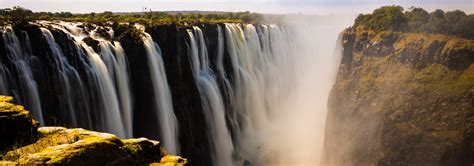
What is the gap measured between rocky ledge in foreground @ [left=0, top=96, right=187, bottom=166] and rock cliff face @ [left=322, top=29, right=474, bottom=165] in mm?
30956

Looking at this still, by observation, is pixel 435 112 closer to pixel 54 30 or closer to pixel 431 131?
pixel 431 131

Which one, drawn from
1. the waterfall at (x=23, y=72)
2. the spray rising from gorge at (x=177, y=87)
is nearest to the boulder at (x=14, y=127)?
the spray rising from gorge at (x=177, y=87)

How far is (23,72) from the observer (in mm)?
20828

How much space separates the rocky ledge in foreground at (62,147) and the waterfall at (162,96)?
19.2 meters

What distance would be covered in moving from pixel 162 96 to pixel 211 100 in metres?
7.52

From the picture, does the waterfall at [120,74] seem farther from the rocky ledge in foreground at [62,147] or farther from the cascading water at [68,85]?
the rocky ledge in foreground at [62,147]

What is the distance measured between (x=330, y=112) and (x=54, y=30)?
119ft

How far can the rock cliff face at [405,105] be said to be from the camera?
114 feet

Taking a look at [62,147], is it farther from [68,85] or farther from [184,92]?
[184,92]

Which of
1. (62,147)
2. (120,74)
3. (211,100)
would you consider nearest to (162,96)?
(120,74)

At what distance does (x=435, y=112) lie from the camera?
118ft

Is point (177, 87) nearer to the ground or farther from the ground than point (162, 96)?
farther from the ground

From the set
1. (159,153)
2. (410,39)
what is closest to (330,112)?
(410,39)

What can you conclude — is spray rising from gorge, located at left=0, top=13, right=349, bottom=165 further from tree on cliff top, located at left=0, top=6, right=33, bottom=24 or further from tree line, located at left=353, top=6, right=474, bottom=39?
tree line, located at left=353, top=6, right=474, bottom=39
